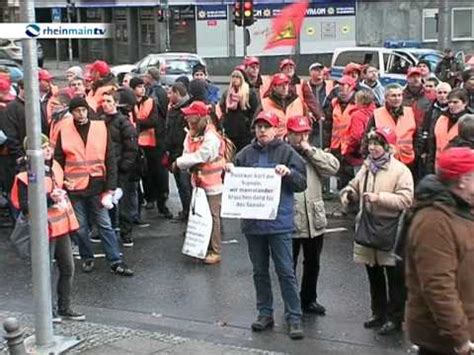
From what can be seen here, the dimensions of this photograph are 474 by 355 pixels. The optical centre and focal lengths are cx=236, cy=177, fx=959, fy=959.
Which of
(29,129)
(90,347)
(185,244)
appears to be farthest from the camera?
(185,244)

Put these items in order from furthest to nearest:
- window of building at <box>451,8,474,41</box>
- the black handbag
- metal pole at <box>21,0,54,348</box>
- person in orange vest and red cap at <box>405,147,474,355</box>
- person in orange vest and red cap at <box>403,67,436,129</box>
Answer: window of building at <box>451,8,474,41</box>, person in orange vest and red cap at <box>403,67,436,129</box>, the black handbag, metal pole at <box>21,0,54,348</box>, person in orange vest and red cap at <box>405,147,474,355</box>

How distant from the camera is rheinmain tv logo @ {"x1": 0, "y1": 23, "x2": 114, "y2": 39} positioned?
6.22m

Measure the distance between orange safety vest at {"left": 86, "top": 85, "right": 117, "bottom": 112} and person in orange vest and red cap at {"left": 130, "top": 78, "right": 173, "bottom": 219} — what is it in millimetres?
517

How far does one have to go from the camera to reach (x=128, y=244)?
10914 millimetres

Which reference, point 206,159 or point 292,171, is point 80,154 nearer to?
point 206,159

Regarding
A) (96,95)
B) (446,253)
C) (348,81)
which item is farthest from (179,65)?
(446,253)

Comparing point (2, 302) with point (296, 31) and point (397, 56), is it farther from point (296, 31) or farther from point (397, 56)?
point (296, 31)

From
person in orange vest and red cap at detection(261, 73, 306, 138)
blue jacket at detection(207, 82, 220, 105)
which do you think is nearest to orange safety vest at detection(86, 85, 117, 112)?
blue jacket at detection(207, 82, 220, 105)

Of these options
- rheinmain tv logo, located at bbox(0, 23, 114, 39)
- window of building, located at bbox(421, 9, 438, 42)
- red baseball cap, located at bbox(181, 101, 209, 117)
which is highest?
window of building, located at bbox(421, 9, 438, 42)

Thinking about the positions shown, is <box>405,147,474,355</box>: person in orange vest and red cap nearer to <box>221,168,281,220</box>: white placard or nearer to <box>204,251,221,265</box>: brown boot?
<box>221,168,281,220</box>: white placard

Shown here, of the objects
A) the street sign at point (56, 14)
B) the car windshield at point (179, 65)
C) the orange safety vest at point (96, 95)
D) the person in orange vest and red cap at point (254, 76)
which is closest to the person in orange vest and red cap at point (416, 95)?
the person in orange vest and red cap at point (254, 76)

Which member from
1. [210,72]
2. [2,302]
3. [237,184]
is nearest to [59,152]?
[2,302]

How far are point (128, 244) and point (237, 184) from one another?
3545mm

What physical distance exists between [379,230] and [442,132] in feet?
10.3
